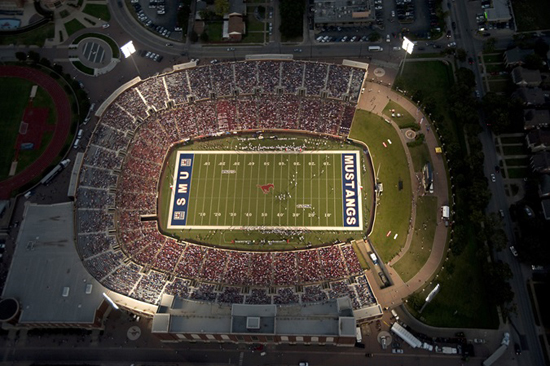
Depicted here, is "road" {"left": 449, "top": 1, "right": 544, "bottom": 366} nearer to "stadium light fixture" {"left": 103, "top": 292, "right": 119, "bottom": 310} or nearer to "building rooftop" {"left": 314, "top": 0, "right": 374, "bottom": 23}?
"building rooftop" {"left": 314, "top": 0, "right": 374, "bottom": 23}

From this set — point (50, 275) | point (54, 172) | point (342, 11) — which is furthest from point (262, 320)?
point (342, 11)

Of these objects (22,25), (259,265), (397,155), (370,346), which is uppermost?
(22,25)

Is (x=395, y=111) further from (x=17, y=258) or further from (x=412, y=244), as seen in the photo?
(x=17, y=258)

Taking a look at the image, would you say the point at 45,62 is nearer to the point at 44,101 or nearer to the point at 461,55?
the point at 44,101

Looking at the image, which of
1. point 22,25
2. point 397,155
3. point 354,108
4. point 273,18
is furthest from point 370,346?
point 22,25

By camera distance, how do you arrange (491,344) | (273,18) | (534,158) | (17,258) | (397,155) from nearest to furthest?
1. (491,344)
2. (17,258)
3. (534,158)
4. (397,155)
5. (273,18)

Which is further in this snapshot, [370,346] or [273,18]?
[273,18]

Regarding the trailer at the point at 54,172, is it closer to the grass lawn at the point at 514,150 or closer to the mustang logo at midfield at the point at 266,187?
the mustang logo at midfield at the point at 266,187

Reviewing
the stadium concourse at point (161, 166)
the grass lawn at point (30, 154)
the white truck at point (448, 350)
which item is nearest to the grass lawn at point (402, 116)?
the stadium concourse at point (161, 166)
